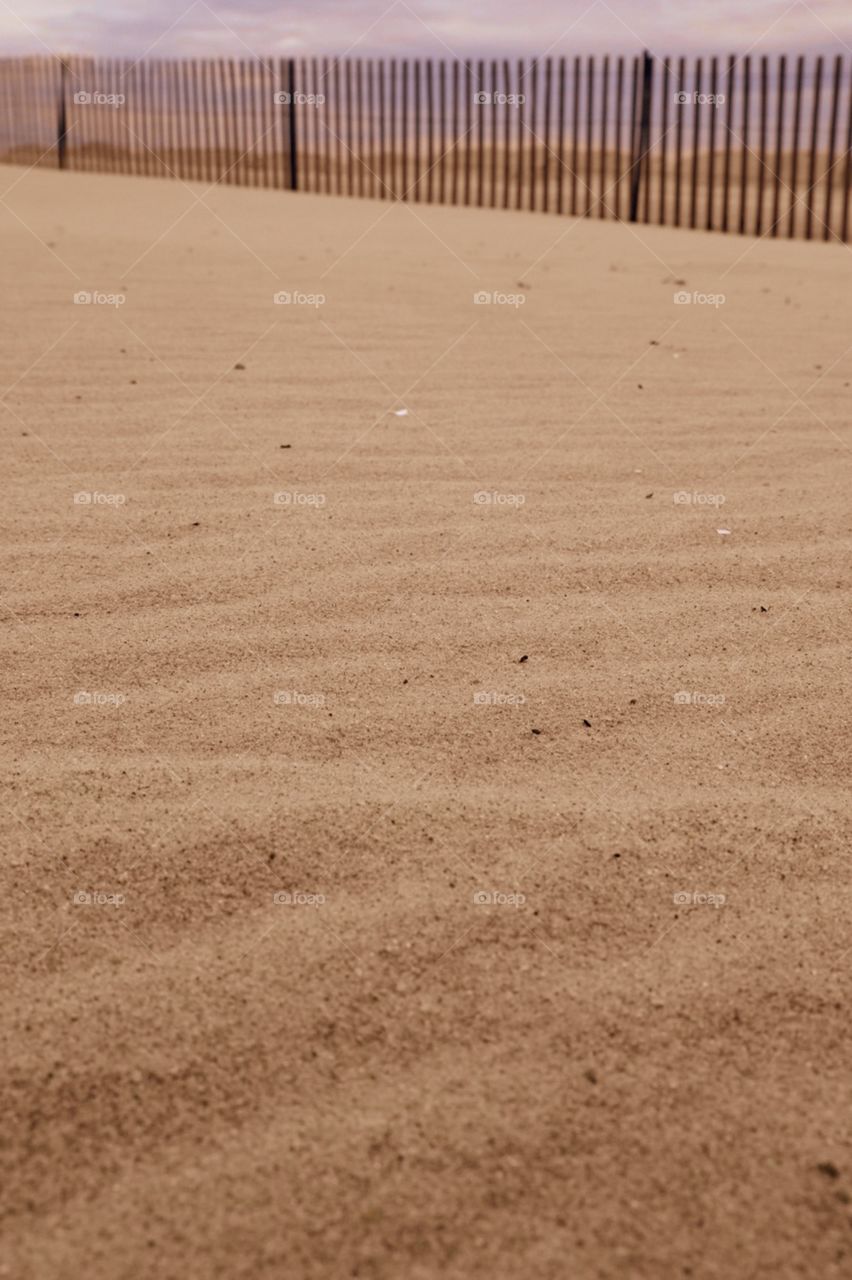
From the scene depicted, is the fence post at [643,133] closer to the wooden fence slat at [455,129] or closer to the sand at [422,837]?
the wooden fence slat at [455,129]

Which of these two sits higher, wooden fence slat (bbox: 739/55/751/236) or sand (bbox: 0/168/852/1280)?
wooden fence slat (bbox: 739/55/751/236)

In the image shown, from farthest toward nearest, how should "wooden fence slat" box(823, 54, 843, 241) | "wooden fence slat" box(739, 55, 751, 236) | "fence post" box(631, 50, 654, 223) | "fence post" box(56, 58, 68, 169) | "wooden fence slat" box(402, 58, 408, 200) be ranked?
1. "fence post" box(56, 58, 68, 169)
2. "wooden fence slat" box(402, 58, 408, 200)
3. "fence post" box(631, 50, 654, 223)
4. "wooden fence slat" box(739, 55, 751, 236)
5. "wooden fence slat" box(823, 54, 843, 241)

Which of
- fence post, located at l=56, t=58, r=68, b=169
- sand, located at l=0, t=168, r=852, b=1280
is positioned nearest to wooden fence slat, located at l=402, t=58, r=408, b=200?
fence post, located at l=56, t=58, r=68, b=169

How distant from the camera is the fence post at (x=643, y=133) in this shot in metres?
13.7

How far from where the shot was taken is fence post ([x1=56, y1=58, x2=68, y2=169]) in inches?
824

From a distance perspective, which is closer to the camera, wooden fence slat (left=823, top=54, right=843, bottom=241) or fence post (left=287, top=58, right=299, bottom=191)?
wooden fence slat (left=823, top=54, right=843, bottom=241)

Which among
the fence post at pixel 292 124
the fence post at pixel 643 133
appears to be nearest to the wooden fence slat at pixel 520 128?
the fence post at pixel 643 133

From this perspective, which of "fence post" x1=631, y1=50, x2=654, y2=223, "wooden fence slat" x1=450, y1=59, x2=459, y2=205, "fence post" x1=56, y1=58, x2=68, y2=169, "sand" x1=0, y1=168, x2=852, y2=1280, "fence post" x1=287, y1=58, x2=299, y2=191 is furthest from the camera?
"fence post" x1=56, y1=58, x2=68, y2=169

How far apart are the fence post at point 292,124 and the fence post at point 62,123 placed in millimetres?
5676

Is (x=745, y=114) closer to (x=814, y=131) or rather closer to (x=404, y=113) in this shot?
(x=814, y=131)

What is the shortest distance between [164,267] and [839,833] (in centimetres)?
713

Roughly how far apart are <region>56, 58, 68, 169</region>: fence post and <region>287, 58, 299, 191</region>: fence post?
5.68m

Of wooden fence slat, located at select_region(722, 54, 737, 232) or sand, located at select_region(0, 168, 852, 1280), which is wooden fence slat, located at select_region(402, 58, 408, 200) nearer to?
wooden fence slat, located at select_region(722, 54, 737, 232)

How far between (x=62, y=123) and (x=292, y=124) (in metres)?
6.04
